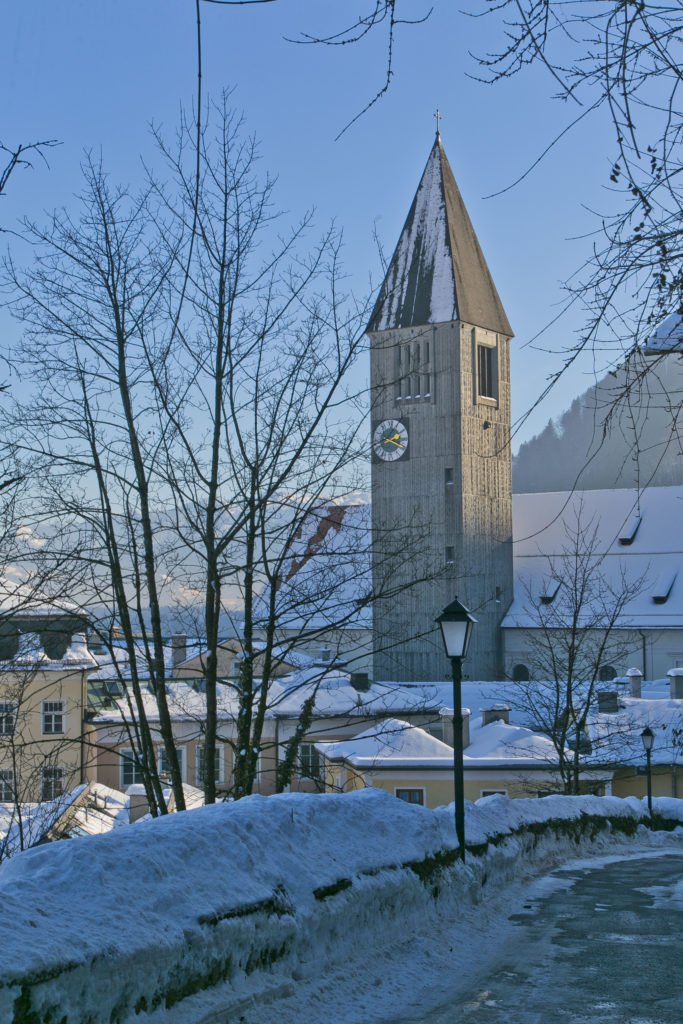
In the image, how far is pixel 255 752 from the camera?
13.2m

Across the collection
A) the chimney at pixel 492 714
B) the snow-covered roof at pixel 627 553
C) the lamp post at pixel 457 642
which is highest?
the snow-covered roof at pixel 627 553

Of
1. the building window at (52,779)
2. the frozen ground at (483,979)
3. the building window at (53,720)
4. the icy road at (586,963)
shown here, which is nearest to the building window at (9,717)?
the building window at (52,779)

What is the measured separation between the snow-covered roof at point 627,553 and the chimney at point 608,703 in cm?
2245

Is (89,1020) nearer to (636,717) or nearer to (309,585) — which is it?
(309,585)

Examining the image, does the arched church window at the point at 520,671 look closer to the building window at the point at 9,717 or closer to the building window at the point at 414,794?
the building window at the point at 414,794

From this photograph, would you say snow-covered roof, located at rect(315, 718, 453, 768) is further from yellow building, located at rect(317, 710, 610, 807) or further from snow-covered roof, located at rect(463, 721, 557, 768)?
snow-covered roof, located at rect(463, 721, 557, 768)

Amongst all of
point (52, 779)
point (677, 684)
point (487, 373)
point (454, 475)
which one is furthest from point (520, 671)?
point (52, 779)

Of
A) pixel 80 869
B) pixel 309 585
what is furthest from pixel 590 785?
pixel 80 869

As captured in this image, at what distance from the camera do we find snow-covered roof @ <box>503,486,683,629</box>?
2566 inches

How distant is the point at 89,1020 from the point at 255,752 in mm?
8493

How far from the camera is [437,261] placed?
66.6 meters

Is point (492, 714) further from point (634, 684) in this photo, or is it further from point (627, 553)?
point (627, 553)

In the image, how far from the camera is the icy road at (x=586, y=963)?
5961mm

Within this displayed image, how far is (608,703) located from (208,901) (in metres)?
35.8
